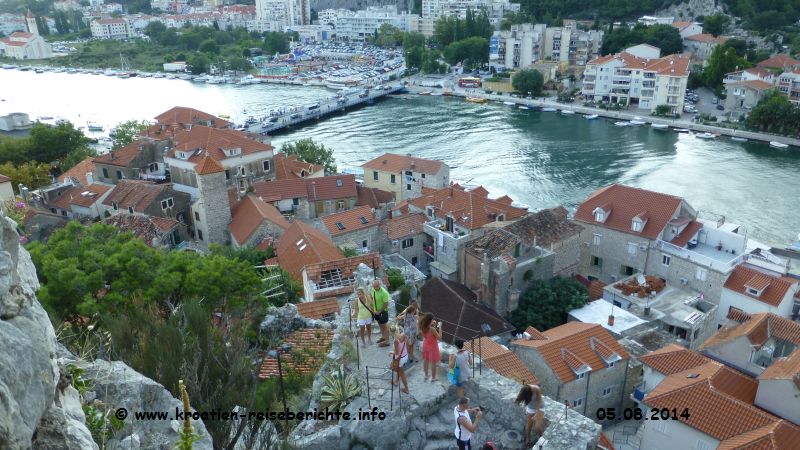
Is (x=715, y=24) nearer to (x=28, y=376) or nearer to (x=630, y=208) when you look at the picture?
(x=630, y=208)

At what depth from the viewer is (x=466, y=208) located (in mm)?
30391

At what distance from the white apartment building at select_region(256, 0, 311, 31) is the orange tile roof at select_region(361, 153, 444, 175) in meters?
113

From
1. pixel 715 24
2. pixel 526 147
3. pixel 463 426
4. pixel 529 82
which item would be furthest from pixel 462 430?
pixel 715 24

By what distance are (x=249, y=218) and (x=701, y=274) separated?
20527mm

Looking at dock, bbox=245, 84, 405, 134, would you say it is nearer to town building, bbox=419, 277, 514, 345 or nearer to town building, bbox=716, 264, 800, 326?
town building, bbox=419, 277, 514, 345

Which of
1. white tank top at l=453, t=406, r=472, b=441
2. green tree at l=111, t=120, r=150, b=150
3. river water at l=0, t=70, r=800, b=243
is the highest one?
white tank top at l=453, t=406, r=472, b=441

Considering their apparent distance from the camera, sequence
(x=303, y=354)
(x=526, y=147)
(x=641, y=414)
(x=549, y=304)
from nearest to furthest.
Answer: (x=303, y=354) < (x=641, y=414) < (x=549, y=304) < (x=526, y=147)

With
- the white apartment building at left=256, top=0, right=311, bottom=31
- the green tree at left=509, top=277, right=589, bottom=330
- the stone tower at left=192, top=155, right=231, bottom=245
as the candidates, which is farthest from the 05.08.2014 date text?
the white apartment building at left=256, top=0, right=311, bottom=31

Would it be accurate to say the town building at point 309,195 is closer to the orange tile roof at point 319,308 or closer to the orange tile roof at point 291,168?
the orange tile roof at point 291,168

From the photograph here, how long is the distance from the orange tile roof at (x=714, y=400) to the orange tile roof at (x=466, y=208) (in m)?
13.8

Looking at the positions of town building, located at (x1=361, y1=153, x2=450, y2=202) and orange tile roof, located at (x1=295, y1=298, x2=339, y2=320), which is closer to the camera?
orange tile roof, located at (x1=295, y1=298, x2=339, y2=320)

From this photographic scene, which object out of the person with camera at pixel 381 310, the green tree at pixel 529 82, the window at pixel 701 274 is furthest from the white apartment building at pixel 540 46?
the person with camera at pixel 381 310

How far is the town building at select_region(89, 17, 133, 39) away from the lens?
13712 centimetres

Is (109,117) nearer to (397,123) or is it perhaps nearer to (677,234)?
(397,123)
